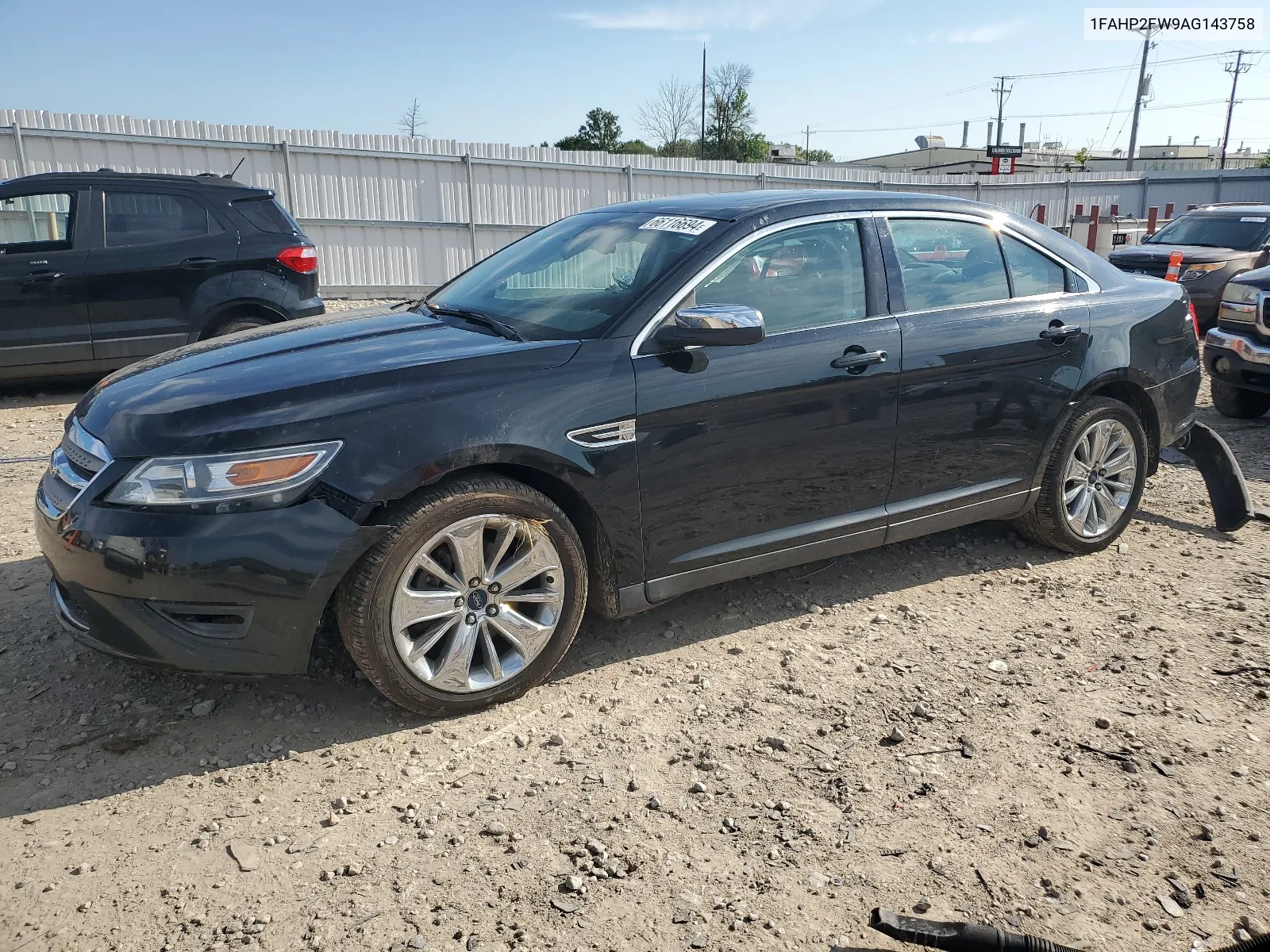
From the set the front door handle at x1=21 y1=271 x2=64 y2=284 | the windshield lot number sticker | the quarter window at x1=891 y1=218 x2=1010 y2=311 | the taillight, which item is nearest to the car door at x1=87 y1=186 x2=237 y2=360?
the front door handle at x1=21 y1=271 x2=64 y2=284

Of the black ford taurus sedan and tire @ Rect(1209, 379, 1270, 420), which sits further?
tire @ Rect(1209, 379, 1270, 420)

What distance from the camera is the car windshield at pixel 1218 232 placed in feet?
42.5

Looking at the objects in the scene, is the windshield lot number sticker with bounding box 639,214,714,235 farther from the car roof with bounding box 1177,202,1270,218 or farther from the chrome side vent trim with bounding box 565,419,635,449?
the car roof with bounding box 1177,202,1270,218

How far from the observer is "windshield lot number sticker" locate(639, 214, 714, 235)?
A: 393 cm

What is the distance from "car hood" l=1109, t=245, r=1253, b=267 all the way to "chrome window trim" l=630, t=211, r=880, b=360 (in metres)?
10.6

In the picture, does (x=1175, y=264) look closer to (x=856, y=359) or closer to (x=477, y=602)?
(x=856, y=359)

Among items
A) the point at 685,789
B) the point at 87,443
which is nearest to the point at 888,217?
the point at 685,789

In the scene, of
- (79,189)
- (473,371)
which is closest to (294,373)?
(473,371)

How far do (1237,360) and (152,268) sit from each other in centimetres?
881

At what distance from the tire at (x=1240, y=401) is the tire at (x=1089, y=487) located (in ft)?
12.9

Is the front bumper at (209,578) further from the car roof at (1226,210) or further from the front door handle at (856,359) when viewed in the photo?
the car roof at (1226,210)

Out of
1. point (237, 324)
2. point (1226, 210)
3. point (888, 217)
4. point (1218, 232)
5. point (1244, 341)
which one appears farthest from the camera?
point (1226, 210)

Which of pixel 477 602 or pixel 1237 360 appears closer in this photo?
pixel 477 602

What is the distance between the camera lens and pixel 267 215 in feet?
28.0
